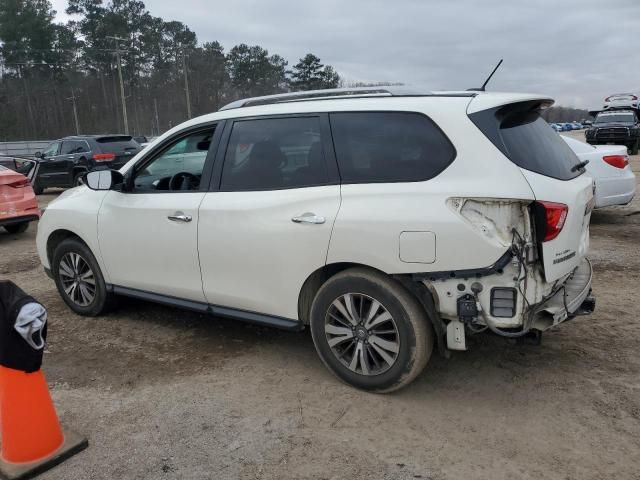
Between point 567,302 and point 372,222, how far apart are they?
1.30 metres

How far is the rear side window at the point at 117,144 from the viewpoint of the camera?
1600cm

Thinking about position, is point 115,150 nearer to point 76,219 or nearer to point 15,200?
point 15,200

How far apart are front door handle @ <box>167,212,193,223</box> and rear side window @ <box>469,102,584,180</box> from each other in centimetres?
210

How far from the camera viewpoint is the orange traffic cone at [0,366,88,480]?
2.78 meters

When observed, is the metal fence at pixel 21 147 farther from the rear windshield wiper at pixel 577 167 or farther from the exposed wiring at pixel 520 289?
the exposed wiring at pixel 520 289

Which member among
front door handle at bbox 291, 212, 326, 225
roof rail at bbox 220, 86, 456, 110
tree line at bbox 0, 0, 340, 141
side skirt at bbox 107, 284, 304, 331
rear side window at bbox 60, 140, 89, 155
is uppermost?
tree line at bbox 0, 0, 340, 141

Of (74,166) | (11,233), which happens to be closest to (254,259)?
(11,233)

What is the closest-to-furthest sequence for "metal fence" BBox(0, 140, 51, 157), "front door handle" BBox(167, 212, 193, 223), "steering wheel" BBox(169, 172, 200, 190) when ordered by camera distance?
"front door handle" BBox(167, 212, 193, 223), "steering wheel" BBox(169, 172, 200, 190), "metal fence" BBox(0, 140, 51, 157)

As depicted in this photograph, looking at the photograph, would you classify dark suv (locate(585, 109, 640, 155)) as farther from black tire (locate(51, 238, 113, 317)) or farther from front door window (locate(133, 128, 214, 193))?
black tire (locate(51, 238, 113, 317))

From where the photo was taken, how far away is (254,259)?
367 centimetres

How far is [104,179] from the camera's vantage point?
4.40m

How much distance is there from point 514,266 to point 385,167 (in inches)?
37.8

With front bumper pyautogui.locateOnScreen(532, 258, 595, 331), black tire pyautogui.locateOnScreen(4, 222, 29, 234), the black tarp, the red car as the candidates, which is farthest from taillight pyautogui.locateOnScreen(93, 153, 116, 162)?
front bumper pyautogui.locateOnScreen(532, 258, 595, 331)

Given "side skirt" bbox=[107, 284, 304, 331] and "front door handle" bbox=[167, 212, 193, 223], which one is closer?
"side skirt" bbox=[107, 284, 304, 331]
